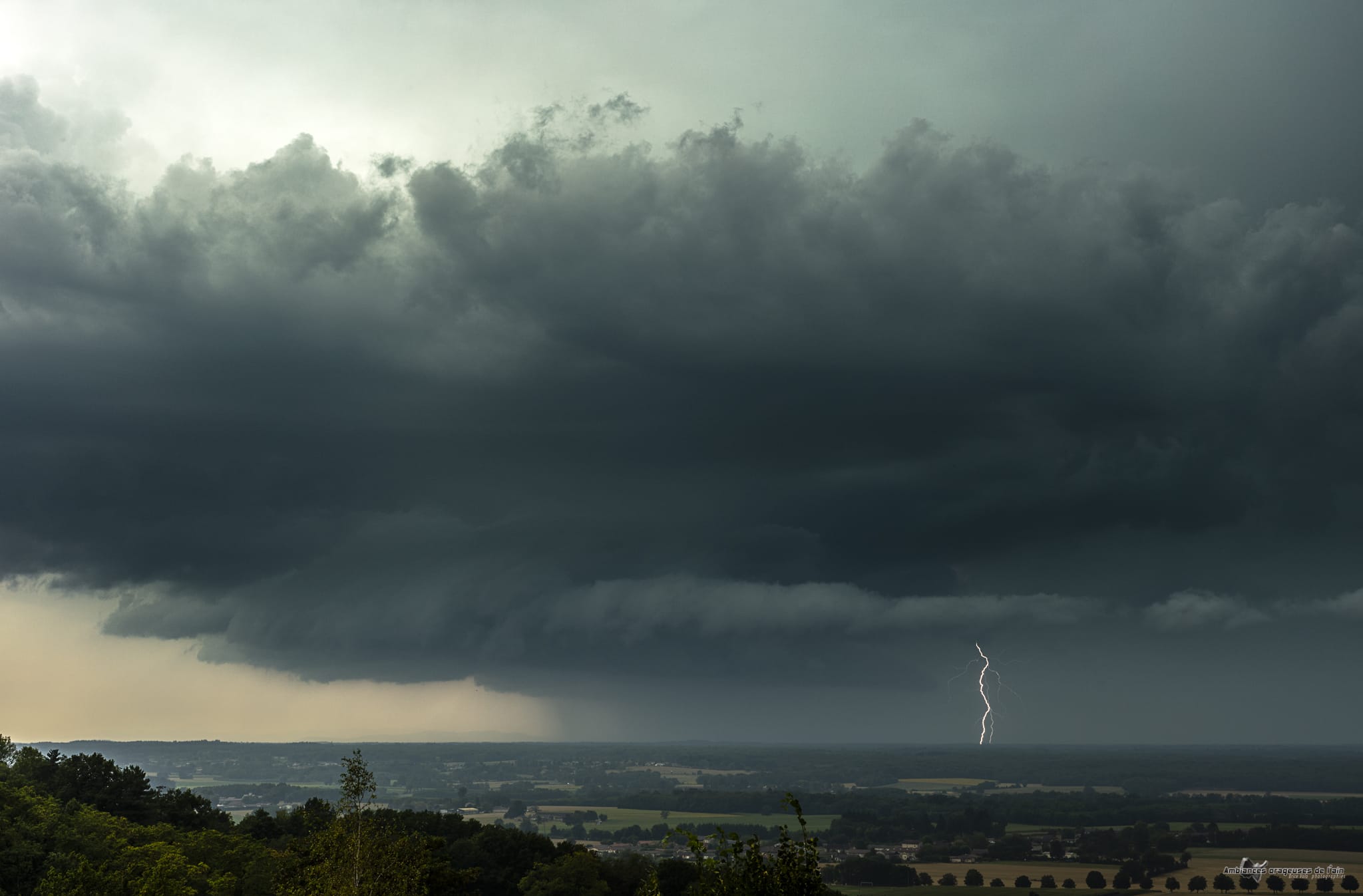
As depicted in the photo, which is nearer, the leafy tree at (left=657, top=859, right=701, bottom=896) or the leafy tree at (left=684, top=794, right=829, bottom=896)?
the leafy tree at (left=684, top=794, right=829, bottom=896)

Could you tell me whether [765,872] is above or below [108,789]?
above

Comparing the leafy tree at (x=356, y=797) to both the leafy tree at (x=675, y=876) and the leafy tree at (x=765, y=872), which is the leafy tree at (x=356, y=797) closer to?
the leafy tree at (x=765, y=872)

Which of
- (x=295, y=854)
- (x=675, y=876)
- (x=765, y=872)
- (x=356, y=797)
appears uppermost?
(x=765, y=872)

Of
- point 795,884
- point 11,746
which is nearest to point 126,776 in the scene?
point 11,746

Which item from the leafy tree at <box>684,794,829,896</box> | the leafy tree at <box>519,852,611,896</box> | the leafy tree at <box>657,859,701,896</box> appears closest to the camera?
the leafy tree at <box>684,794,829,896</box>

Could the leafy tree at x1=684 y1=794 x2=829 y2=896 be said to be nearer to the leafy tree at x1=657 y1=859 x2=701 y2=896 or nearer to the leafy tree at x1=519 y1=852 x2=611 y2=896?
the leafy tree at x1=519 y1=852 x2=611 y2=896

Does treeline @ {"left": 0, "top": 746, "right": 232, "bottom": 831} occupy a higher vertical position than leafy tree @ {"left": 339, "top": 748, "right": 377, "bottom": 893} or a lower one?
lower

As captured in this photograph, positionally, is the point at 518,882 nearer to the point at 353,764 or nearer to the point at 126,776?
the point at 126,776

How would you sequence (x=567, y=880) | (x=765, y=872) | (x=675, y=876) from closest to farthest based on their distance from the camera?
(x=765, y=872) → (x=567, y=880) → (x=675, y=876)

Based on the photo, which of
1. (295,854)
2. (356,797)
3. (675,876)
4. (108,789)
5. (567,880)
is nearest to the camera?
(356,797)

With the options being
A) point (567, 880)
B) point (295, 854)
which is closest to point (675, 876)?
point (567, 880)

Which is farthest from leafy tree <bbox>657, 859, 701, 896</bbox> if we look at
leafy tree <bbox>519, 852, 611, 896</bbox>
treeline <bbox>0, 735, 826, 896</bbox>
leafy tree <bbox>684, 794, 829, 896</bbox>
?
leafy tree <bbox>684, 794, 829, 896</bbox>

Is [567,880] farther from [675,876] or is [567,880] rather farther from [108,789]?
[108,789]
